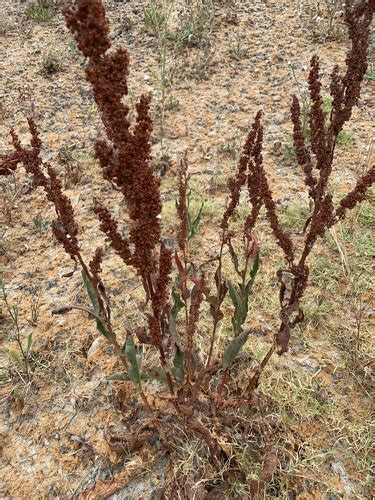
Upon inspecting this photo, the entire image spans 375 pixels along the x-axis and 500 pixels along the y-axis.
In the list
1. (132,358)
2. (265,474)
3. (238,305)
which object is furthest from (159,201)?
(265,474)

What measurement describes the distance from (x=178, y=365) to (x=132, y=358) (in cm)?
36

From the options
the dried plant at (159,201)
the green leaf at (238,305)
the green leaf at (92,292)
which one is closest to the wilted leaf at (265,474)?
the dried plant at (159,201)

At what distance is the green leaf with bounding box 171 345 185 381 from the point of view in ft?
6.92

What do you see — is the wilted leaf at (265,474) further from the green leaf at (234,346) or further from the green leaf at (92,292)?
the green leaf at (92,292)

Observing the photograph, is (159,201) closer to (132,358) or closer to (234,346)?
(132,358)

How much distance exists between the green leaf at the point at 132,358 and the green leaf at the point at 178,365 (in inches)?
9.6

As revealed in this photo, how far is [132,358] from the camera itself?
6.07 feet

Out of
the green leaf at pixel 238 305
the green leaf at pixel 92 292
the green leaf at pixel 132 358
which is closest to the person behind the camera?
the green leaf at pixel 132 358

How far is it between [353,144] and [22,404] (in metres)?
3.42

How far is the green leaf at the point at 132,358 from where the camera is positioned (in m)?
1.83

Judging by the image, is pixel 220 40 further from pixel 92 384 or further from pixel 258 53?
pixel 92 384

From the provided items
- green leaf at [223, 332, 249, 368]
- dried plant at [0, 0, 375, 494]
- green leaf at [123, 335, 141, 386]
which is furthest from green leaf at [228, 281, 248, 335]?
green leaf at [123, 335, 141, 386]

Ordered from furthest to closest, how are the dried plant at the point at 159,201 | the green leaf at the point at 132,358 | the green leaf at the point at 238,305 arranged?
the green leaf at the point at 238,305
the green leaf at the point at 132,358
the dried plant at the point at 159,201

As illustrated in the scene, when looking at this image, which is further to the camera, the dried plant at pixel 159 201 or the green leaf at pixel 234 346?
the green leaf at pixel 234 346
